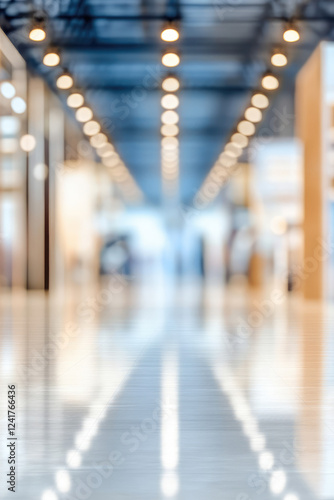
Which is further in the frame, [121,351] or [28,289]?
[28,289]

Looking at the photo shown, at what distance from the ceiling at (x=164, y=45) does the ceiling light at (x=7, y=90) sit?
526mm

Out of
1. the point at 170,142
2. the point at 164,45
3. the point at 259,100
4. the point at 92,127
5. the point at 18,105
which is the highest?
the point at 170,142

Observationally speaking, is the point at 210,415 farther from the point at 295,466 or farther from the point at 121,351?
the point at 121,351

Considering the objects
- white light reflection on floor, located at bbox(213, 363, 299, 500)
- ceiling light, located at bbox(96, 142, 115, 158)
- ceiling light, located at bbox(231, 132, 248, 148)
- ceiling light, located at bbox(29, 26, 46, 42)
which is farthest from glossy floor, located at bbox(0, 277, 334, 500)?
ceiling light, located at bbox(96, 142, 115, 158)

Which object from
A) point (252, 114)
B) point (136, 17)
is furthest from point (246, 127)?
point (136, 17)

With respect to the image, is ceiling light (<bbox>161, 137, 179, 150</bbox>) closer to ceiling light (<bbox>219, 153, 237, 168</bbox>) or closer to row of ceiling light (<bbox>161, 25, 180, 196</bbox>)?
row of ceiling light (<bbox>161, 25, 180, 196</bbox>)

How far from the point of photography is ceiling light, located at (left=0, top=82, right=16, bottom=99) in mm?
14383

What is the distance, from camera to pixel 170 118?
1405 cm

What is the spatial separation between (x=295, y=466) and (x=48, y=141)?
644 inches

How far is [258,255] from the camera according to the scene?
23.6 meters

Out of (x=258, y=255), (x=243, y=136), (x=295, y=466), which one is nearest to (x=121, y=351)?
(x=295, y=466)

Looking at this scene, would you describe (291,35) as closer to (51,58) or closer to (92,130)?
(51,58)

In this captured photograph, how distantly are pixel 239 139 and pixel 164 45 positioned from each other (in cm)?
890

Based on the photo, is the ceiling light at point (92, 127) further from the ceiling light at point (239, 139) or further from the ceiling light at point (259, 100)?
the ceiling light at point (259, 100)
